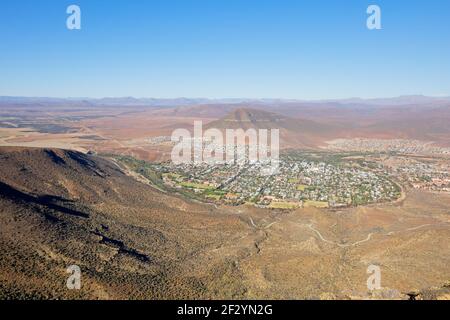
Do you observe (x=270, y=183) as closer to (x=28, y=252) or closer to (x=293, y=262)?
(x=293, y=262)

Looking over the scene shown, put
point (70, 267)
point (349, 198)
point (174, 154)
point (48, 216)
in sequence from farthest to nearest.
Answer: point (174, 154), point (349, 198), point (48, 216), point (70, 267)

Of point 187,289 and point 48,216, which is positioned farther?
point 48,216

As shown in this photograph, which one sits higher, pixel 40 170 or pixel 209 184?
pixel 40 170

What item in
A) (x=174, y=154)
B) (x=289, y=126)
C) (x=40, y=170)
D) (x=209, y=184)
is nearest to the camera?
(x=40, y=170)

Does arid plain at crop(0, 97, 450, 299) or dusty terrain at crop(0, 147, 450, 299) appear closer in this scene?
dusty terrain at crop(0, 147, 450, 299)

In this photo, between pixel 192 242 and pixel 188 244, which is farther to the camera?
pixel 192 242

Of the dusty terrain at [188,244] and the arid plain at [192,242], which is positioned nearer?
the dusty terrain at [188,244]
